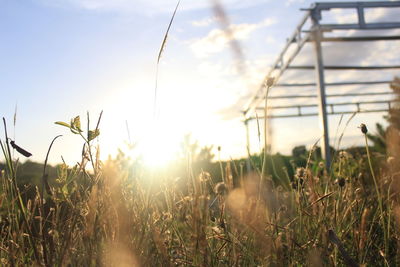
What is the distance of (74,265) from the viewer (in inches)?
50.6

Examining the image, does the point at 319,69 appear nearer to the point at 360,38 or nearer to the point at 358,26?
the point at 358,26

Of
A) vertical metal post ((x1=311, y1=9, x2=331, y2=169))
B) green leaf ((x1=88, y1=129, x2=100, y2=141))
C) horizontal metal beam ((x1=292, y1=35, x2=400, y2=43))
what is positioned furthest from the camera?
horizontal metal beam ((x1=292, y1=35, x2=400, y2=43))

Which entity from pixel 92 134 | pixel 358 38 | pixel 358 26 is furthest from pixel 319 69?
pixel 92 134

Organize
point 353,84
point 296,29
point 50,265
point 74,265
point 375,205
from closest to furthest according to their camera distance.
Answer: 1. point 50,265
2. point 74,265
3. point 375,205
4. point 296,29
5. point 353,84

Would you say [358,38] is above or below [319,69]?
above

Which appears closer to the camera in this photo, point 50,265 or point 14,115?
point 50,265

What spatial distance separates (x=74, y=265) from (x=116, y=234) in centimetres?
19

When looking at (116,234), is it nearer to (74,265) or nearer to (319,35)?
(74,265)

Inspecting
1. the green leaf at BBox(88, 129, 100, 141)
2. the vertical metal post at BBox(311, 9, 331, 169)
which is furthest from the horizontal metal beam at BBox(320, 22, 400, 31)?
the green leaf at BBox(88, 129, 100, 141)

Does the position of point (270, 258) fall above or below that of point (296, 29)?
below

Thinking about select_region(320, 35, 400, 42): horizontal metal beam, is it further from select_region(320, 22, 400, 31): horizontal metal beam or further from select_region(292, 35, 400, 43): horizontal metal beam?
select_region(320, 22, 400, 31): horizontal metal beam

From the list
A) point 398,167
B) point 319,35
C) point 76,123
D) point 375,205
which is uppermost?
point 319,35

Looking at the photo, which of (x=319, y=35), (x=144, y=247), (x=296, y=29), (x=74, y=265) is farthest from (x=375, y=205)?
(x=296, y=29)

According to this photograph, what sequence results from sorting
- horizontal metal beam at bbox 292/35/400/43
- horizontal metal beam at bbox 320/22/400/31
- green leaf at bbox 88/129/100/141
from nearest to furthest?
green leaf at bbox 88/129/100/141, horizontal metal beam at bbox 320/22/400/31, horizontal metal beam at bbox 292/35/400/43
